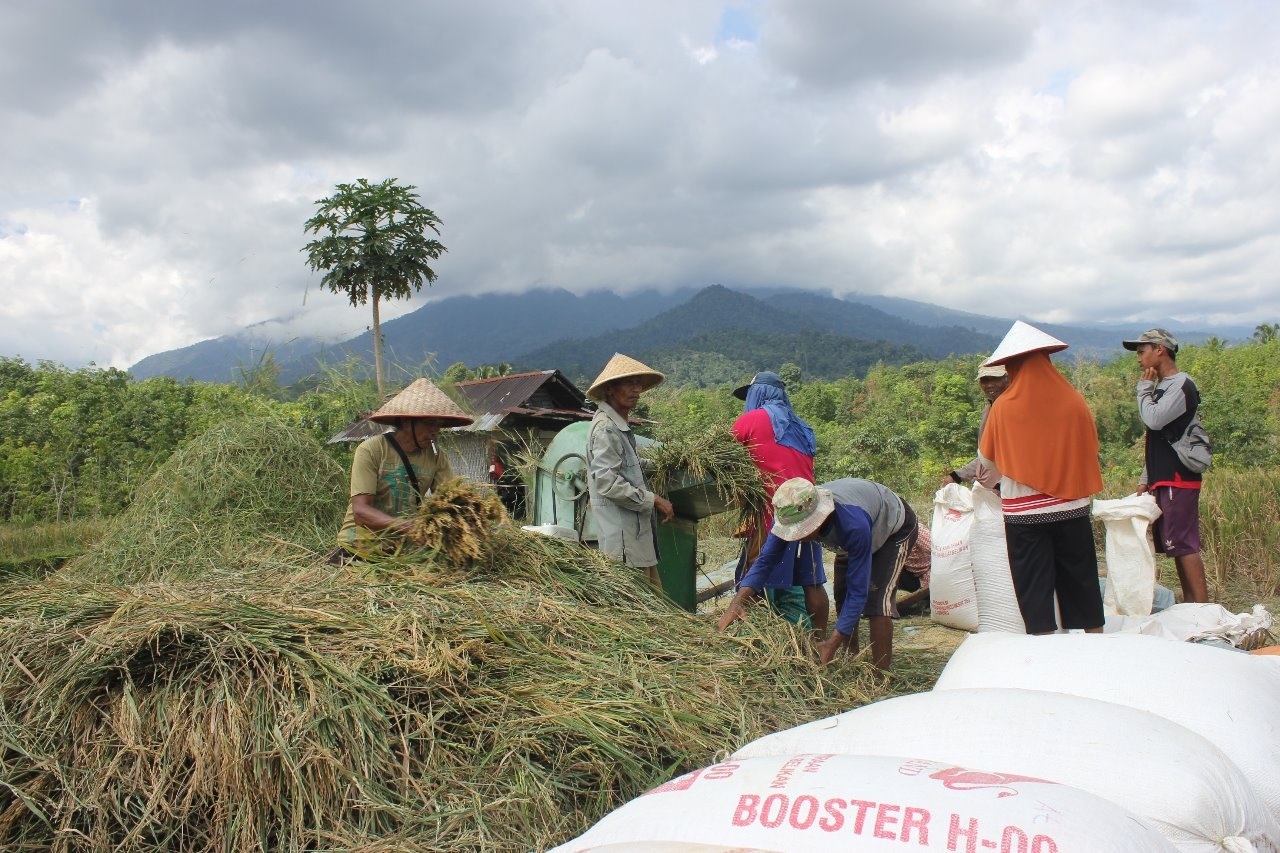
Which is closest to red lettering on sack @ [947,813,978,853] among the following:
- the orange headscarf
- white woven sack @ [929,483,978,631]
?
the orange headscarf

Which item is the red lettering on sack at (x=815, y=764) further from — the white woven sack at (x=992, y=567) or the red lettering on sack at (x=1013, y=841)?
the white woven sack at (x=992, y=567)

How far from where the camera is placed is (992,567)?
3.73 metres

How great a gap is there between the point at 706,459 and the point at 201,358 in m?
215

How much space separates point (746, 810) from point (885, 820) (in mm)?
232

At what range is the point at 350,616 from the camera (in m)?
2.27

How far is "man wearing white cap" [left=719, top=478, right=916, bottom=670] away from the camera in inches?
118

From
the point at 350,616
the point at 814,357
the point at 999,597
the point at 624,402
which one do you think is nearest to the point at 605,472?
the point at 624,402

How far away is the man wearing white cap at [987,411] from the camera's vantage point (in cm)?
357

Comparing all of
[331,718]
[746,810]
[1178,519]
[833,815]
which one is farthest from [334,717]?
[1178,519]

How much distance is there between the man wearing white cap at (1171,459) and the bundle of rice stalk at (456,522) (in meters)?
3.15

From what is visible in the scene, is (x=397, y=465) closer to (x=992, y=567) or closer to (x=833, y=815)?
(x=833, y=815)

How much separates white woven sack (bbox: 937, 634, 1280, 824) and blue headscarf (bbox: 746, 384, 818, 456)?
1.61 m

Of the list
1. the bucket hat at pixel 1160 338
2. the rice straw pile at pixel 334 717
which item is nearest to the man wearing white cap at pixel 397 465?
the rice straw pile at pixel 334 717

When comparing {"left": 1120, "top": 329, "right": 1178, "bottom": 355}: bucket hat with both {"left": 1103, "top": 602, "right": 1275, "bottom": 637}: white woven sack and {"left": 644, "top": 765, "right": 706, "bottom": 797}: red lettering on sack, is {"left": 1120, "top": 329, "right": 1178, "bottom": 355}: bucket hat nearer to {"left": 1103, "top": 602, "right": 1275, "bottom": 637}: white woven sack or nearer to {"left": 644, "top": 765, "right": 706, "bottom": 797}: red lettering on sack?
{"left": 1103, "top": 602, "right": 1275, "bottom": 637}: white woven sack
